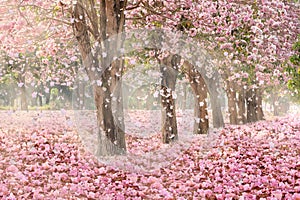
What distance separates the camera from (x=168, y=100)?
721 inches

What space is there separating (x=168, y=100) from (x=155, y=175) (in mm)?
7290

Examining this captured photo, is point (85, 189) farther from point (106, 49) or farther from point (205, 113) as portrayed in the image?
point (205, 113)

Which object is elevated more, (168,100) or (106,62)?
(106,62)

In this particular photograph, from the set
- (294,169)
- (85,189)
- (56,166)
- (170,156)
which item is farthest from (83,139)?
(294,169)

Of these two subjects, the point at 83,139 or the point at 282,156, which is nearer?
the point at 282,156

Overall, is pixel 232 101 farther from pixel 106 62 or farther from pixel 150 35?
pixel 106 62

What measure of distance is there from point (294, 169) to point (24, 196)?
22.6 ft

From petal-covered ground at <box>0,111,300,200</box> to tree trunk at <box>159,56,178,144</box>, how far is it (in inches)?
126

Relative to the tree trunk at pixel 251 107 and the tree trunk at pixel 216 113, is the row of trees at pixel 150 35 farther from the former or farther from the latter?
the tree trunk at pixel 251 107

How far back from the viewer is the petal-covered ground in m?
8.95

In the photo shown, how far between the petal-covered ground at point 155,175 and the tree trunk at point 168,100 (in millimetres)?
3196

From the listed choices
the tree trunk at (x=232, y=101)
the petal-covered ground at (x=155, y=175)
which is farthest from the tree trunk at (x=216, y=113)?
the petal-covered ground at (x=155, y=175)

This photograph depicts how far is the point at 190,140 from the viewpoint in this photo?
18.9m

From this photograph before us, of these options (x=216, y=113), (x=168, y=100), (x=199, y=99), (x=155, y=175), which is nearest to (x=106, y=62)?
(x=155, y=175)
